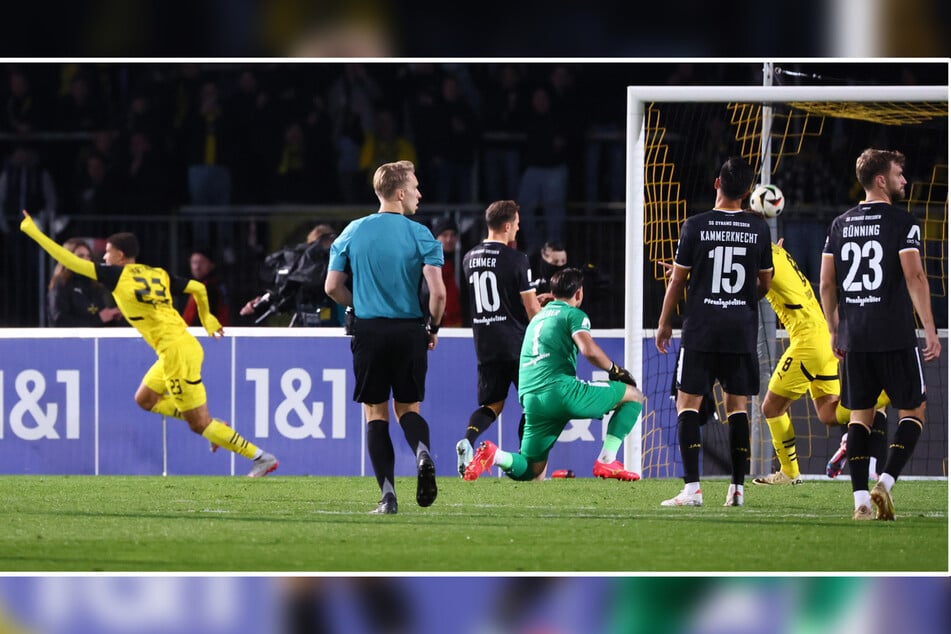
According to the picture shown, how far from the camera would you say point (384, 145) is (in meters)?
14.7

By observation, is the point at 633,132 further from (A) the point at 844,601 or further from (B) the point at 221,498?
(A) the point at 844,601

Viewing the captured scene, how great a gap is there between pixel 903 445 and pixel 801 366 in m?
2.34

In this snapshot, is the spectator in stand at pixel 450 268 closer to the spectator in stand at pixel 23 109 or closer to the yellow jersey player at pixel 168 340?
the yellow jersey player at pixel 168 340

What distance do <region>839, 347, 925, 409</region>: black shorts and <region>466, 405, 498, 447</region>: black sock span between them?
2.87 m

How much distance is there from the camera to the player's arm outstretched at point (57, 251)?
952 cm

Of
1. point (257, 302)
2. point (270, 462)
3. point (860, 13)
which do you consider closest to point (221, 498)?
point (270, 462)

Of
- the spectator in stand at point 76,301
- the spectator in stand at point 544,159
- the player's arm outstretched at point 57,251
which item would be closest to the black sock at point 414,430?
the player's arm outstretched at point 57,251

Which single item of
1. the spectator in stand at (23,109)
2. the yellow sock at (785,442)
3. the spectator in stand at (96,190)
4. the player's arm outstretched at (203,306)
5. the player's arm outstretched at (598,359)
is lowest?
the yellow sock at (785,442)

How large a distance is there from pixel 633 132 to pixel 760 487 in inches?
91.0

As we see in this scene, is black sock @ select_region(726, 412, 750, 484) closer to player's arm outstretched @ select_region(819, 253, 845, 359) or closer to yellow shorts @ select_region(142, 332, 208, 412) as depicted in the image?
player's arm outstretched @ select_region(819, 253, 845, 359)

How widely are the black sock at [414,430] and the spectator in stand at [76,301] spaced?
17.1ft

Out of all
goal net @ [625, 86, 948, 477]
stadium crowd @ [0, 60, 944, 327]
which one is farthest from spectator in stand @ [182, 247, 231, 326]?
goal net @ [625, 86, 948, 477]

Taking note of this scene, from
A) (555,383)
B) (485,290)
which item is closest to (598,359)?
(555,383)

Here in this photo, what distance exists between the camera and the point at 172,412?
1079 cm
